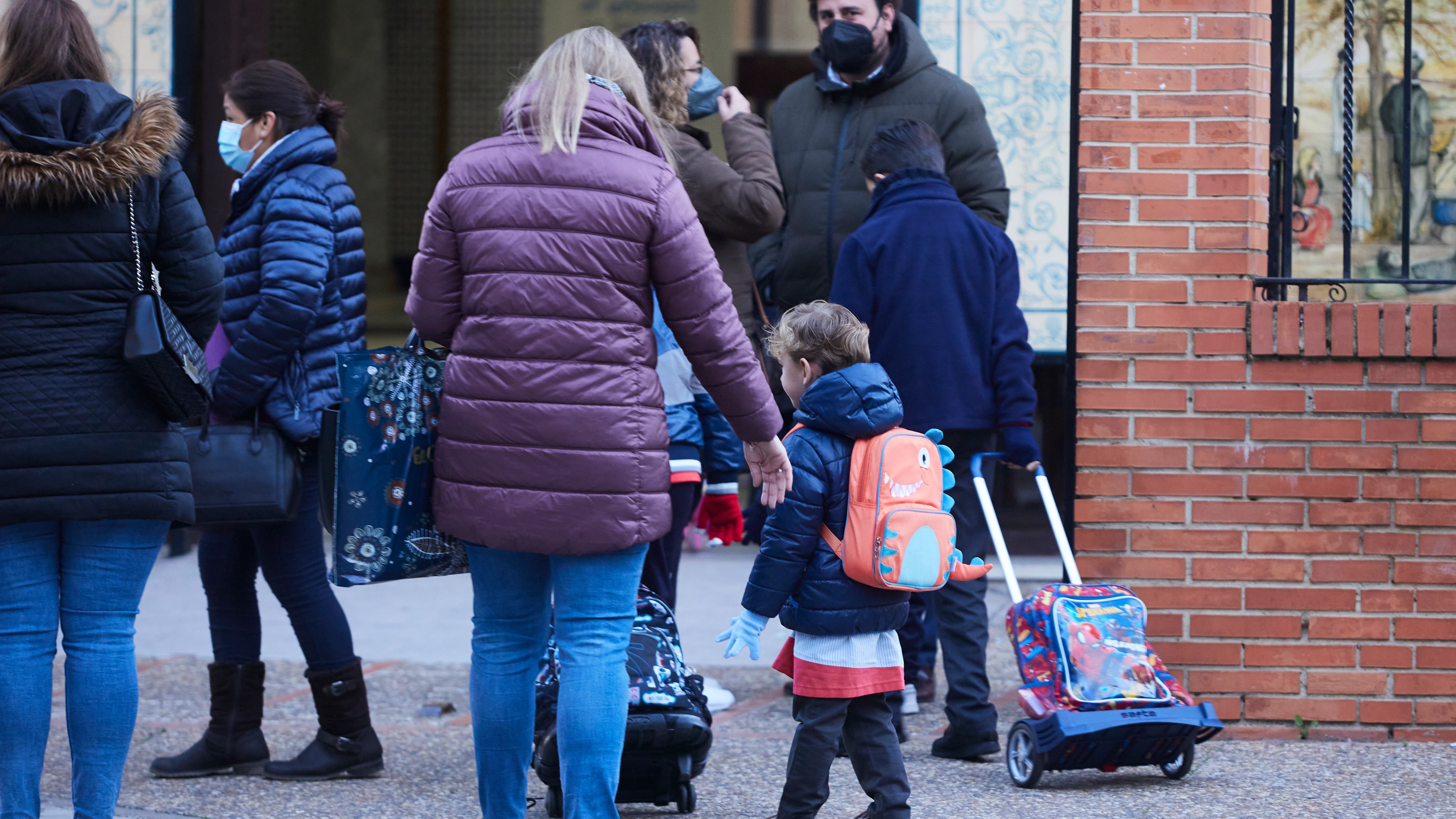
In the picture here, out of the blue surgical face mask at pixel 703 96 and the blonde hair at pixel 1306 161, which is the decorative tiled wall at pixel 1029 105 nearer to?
the blonde hair at pixel 1306 161

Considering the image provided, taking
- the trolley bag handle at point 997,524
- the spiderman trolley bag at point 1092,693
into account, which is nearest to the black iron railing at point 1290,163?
the trolley bag handle at point 997,524

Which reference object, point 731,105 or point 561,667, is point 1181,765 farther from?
point 731,105

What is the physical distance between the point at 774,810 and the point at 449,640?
2.41 m

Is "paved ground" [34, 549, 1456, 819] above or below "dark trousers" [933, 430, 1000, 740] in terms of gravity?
below

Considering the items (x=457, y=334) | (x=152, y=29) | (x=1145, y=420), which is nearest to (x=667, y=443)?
(x=457, y=334)

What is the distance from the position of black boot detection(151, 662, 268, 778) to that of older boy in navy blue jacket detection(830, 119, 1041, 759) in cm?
183

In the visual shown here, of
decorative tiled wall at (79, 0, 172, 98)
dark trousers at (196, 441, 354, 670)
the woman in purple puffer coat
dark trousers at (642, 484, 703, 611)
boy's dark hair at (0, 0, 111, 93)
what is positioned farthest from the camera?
decorative tiled wall at (79, 0, 172, 98)

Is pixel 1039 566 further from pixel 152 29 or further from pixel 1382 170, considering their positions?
pixel 152 29

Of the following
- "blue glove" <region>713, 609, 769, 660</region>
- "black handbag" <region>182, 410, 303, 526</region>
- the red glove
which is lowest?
"blue glove" <region>713, 609, 769, 660</region>

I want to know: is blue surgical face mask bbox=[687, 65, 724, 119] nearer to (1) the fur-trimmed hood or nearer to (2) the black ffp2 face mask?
(2) the black ffp2 face mask

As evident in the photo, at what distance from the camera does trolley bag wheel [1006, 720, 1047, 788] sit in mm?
3744

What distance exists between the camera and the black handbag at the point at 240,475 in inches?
144

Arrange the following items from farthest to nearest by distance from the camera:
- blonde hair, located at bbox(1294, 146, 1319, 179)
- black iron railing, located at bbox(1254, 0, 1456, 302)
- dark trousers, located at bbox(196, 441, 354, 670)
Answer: blonde hair, located at bbox(1294, 146, 1319, 179) < black iron railing, located at bbox(1254, 0, 1456, 302) < dark trousers, located at bbox(196, 441, 354, 670)

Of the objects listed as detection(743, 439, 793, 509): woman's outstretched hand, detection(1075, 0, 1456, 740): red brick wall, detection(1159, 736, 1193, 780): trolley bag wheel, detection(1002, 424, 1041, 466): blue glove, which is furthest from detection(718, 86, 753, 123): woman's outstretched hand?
detection(1159, 736, 1193, 780): trolley bag wheel
